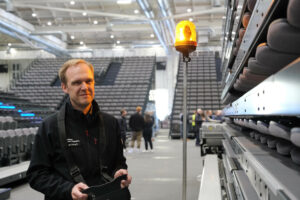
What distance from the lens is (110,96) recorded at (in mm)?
21047

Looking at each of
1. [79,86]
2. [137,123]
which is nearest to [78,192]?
[79,86]

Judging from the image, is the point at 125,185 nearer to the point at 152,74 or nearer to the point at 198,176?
the point at 198,176

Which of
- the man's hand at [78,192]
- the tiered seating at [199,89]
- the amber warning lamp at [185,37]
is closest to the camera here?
the man's hand at [78,192]

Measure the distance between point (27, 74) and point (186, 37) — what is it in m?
23.1

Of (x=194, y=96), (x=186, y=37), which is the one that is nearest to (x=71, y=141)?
(x=186, y=37)

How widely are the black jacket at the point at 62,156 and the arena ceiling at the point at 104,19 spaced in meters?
14.3

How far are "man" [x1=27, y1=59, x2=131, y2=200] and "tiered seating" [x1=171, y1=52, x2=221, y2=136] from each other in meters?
15.4

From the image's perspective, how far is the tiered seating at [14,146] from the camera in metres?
7.13

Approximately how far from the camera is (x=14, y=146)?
24.3ft

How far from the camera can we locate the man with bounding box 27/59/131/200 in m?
1.75

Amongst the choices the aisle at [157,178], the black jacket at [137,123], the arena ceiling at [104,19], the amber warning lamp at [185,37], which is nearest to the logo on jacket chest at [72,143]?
the amber warning lamp at [185,37]

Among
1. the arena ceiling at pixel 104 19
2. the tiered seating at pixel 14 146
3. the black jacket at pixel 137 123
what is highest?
the arena ceiling at pixel 104 19

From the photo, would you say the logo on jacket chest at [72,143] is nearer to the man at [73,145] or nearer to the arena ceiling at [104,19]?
the man at [73,145]

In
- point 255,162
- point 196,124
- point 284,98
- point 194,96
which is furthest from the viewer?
point 194,96
